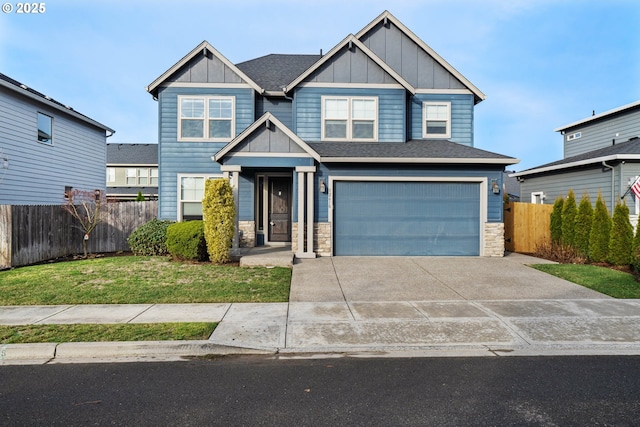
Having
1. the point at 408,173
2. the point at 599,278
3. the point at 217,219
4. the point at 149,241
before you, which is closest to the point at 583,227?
the point at 599,278

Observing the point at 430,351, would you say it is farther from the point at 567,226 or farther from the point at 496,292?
the point at 567,226

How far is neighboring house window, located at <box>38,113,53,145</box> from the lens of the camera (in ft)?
54.9

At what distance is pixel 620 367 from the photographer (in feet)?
14.9

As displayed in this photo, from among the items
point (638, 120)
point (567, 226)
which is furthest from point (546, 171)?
point (567, 226)

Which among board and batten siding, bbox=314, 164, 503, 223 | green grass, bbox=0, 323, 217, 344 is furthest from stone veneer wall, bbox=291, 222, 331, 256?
green grass, bbox=0, 323, 217, 344

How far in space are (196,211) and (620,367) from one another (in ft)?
42.5

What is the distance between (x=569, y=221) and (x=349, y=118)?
8.21 metres

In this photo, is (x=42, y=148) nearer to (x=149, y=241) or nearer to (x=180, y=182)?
(x=180, y=182)

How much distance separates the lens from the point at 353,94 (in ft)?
45.8

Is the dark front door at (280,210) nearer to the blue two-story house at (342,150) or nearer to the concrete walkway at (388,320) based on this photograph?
the blue two-story house at (342,150)

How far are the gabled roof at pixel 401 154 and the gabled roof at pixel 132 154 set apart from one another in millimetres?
24324

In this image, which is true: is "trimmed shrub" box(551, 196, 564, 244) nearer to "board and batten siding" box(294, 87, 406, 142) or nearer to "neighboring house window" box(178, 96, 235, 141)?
"board and batten siding" box(294, 87, 406, 142)

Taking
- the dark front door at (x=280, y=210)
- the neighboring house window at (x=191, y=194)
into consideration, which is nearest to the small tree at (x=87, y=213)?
the neighboring house window at (x=191, y=194)

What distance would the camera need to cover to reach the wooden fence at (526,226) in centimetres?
1420
